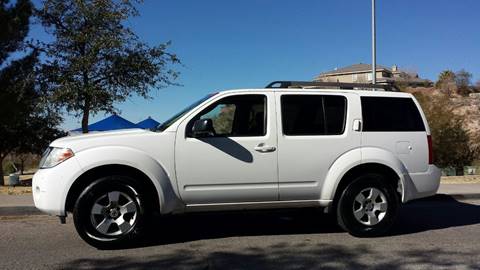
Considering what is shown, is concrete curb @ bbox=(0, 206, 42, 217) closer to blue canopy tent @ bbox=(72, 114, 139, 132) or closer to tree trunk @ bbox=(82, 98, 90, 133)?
tree trunk @ bbox=(82, 98, 90, 133)

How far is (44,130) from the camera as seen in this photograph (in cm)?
2322

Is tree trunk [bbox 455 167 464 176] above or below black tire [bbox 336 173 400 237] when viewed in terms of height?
below

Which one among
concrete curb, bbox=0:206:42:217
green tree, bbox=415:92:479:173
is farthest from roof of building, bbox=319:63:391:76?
concrete curb, bbox=0:206:42:217

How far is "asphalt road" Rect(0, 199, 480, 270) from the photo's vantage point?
5.90m

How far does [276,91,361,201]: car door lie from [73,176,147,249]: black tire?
1.82 metres

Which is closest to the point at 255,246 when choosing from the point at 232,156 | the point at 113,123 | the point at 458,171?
the point at 232,156

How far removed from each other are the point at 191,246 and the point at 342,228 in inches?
83.5

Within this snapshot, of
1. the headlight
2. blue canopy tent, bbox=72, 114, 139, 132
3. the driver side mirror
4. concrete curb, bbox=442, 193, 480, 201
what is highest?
blue canopy tent, bbox=72, 114, 139, 132

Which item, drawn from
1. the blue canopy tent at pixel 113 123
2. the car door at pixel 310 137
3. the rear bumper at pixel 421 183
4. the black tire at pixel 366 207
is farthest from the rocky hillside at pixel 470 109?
the car door at pixel 310 137

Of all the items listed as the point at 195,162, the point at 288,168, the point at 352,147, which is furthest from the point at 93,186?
the point at 352,147

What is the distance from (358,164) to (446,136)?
21311 millimetres

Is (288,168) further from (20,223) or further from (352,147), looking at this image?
(20,223)

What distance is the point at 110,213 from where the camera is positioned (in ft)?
21.4

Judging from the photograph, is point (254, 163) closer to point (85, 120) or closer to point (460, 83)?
point (85, 120)
